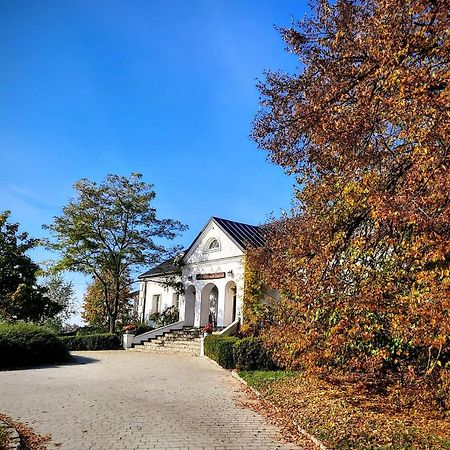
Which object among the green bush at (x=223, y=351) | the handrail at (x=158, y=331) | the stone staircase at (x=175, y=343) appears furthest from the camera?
the handrail at (x=158, y=331)

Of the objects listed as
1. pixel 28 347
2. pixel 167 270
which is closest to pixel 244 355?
pixel 28 347

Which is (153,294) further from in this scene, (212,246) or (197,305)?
(212,246)

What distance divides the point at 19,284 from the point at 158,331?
903 cm

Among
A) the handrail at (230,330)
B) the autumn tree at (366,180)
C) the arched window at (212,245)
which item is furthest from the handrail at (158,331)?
the autumn tree at (366,180)

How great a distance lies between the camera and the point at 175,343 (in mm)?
22391

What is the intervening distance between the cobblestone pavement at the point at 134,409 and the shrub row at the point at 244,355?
0.63 m

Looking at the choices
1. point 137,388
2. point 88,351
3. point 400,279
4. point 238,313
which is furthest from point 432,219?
point 88,351

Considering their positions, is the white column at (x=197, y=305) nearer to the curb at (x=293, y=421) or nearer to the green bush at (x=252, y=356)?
the curb at (x=293, y=421)

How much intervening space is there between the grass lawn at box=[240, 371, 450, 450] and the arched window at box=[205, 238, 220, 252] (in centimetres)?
1433

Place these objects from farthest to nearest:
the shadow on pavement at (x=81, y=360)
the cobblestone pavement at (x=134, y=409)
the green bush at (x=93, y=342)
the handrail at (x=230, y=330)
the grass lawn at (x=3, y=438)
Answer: the green bush at (x=93, y=342)
the handrail at (x=230, y=330)
the shadow on pavement at (x=81, y=360)
the cobblestone pavement at (x=134, y=409)
the grass lawn at (x=3, y=438)

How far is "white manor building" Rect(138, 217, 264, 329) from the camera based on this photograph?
2389 centimetres

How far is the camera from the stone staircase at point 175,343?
70.1 feet

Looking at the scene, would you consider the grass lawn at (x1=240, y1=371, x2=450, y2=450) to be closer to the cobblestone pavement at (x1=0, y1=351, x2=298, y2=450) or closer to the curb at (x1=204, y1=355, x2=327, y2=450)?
the curb at (x1=204, y1=355, x2=327, y2=450)

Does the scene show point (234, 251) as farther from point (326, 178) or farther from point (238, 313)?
point (326, 178)
